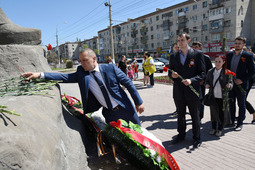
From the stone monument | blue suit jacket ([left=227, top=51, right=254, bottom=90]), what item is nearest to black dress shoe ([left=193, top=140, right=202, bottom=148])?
blue suit jacket ([left=227, top=51, right=254, bottom=90])

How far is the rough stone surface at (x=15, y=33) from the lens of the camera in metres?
3.64

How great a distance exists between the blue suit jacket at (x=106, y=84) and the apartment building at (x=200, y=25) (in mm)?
34191

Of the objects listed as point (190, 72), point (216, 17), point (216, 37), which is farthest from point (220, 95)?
point (216, 37)

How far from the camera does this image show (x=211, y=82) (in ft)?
14.0

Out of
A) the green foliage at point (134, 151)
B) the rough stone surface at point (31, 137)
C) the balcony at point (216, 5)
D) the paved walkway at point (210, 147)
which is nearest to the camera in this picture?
the rough stone surface at point (31, 137)

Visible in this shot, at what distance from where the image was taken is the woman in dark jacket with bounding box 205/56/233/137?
13.3 ft

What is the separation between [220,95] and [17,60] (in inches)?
150

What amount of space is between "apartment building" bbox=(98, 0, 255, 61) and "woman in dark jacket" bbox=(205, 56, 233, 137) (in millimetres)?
32786

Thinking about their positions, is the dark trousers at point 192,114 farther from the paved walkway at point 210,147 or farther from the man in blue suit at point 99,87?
the man in blue suit at point 99,87

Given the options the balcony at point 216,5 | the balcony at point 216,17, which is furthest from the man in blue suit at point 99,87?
the balcony at point 216,5

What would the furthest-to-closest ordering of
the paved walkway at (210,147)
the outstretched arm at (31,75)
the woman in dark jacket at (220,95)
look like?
the woman in dark jacket at (220,95) → the paved walkway at (210,147) → the outstretched arm at (31,75)

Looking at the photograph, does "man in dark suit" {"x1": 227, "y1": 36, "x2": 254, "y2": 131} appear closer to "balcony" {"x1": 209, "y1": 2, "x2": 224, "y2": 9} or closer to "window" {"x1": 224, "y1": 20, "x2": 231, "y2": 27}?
"window" {"x1": 224, "y1": 20, "x2": 231, "y2": 27}

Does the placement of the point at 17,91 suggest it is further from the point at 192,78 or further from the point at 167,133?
the point at 167,133

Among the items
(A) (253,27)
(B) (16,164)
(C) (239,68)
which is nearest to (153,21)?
(A) (253,27)
